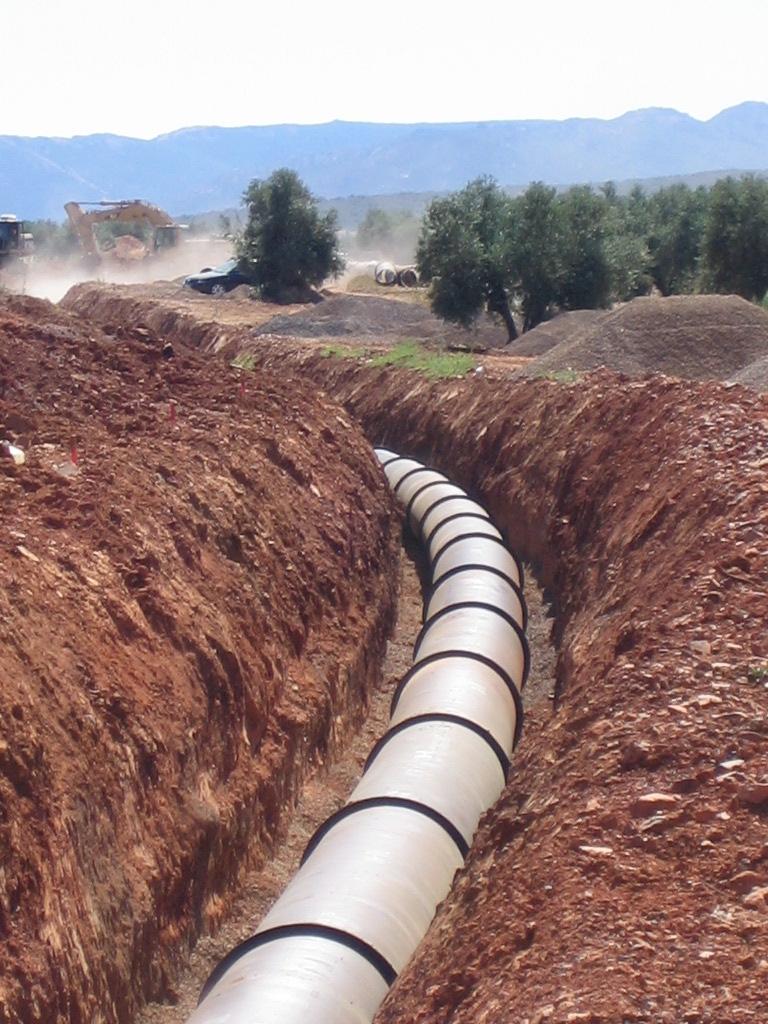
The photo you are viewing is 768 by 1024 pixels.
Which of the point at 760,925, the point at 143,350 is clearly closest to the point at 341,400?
the point at 143,350

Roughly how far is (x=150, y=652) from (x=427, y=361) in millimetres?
15683

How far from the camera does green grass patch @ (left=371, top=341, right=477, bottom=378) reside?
23609 mm

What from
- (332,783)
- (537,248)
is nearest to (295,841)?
(332,783)

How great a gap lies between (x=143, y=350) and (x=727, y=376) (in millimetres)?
11938

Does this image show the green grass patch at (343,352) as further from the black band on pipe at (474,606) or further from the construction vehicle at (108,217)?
the construction vehicle at (108,217)

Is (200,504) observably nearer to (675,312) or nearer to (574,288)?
(675,312)

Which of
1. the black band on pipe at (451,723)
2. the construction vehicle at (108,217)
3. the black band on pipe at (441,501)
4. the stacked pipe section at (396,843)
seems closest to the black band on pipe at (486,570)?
the stacked pipe section at (396,843)

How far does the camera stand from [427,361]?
24562mm

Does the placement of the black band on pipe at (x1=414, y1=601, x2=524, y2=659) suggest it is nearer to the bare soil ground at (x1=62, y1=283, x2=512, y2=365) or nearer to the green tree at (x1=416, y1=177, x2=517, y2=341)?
the bare soil ground at (x1=62, y1=283, x2=512, y2=365)

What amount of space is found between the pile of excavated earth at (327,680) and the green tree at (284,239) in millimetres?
28061

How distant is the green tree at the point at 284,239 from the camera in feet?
152

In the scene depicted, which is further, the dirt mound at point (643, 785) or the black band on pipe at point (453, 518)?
the black band on pipe at point (453, 518)

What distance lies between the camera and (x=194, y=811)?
9.25m

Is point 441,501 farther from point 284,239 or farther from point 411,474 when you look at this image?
point 284,239
